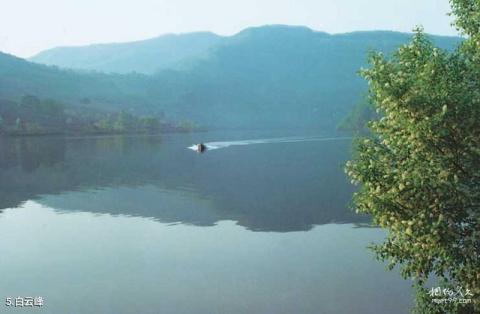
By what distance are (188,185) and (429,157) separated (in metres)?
71.9

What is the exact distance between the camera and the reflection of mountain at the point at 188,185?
2611 inches

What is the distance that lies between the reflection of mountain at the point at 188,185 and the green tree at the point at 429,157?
35540 millimetres

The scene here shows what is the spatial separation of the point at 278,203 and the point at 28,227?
34870mm

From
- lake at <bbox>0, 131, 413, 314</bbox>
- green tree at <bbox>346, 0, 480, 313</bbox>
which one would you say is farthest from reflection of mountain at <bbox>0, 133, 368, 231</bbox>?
green tree at <bbox>346, 0, 480, 313</bbox>

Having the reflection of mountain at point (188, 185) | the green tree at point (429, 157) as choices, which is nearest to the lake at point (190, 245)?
the reflection of mountain at point (188, 185)

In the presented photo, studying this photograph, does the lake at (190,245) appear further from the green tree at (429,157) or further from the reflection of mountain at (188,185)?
the green tree at (429,157)

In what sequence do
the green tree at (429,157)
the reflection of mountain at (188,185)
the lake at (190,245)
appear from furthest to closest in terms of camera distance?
1. the reflection of mountain at (188,185)
2. the lake at (190,245)
3. the green tree at (429,157)

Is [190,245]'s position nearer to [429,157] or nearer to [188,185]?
[429,157]

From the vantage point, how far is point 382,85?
21375mm

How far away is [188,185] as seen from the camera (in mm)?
91062

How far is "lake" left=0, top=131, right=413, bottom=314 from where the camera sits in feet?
116

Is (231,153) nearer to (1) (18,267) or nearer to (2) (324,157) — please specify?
(2) (324,157)

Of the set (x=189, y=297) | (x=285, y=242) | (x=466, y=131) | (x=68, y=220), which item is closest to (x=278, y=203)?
(x=285, y=242)

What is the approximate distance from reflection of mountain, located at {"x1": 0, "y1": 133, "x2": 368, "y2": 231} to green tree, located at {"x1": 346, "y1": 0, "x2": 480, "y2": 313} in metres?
35.5
